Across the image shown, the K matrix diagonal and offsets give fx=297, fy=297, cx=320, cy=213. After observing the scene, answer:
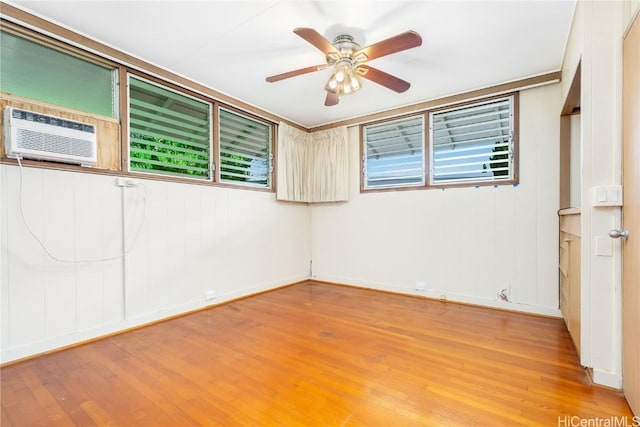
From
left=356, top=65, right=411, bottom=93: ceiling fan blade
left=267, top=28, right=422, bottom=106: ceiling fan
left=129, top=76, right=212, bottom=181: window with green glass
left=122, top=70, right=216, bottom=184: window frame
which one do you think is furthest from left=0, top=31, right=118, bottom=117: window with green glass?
left=356, top=65, right=411, bottom=93: ceiling fan blade

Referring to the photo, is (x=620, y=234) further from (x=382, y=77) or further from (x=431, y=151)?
(x=431, y=151)

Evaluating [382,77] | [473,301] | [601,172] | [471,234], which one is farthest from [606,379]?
[382,77]

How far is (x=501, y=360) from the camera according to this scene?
2209 millimetres

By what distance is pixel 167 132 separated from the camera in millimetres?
3277

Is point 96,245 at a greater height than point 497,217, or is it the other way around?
point 497,217

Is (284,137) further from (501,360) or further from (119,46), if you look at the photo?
(501,360)

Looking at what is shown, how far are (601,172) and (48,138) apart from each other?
394 centimetres

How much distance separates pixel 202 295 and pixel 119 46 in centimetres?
268

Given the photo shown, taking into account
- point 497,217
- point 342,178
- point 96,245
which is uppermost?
point 342,178

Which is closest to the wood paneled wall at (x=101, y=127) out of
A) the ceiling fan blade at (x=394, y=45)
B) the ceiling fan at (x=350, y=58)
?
the ceiling fan at (x=350, y=58)

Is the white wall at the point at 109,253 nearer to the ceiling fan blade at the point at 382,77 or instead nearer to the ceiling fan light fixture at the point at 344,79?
the ceiling fan light fixture at the point at 344,79

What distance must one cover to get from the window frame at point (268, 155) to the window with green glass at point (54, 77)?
1.15m

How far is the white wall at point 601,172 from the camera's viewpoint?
1.81 m

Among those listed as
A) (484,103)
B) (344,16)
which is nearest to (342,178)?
(484,103)
